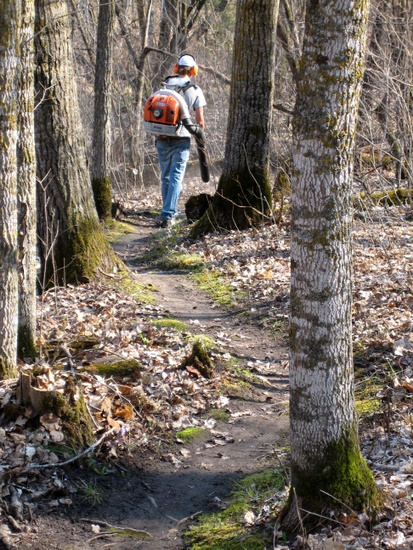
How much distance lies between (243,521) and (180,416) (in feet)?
4.81

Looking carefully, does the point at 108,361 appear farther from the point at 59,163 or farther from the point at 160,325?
the point at 59,163

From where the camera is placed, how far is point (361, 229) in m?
10.2

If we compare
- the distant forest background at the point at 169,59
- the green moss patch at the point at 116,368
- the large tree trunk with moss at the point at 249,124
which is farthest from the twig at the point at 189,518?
the distant forest background at the point at 169,59

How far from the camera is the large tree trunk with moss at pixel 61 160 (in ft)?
24.5

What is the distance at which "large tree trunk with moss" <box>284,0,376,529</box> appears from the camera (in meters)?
3.15

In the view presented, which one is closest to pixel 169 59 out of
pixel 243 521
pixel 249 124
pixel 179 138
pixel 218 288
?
A: pixel 179 138

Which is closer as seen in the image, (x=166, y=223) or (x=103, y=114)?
(x=166, y=223)

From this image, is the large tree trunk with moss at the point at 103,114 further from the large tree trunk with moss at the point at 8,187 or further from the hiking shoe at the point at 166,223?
the large tree trunk with moss at the point at 8,187

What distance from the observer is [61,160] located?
769 cm

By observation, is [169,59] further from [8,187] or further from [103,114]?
[8,187]

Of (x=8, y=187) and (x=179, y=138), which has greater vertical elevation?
(x=179, y=138)

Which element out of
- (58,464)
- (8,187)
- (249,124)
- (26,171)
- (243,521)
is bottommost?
(243,521)

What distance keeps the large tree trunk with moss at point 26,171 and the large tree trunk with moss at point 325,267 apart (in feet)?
8.85

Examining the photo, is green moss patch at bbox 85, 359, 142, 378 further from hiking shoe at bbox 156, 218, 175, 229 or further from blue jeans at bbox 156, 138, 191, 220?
hiking shoe at bbox 156, 218, 175, 229
